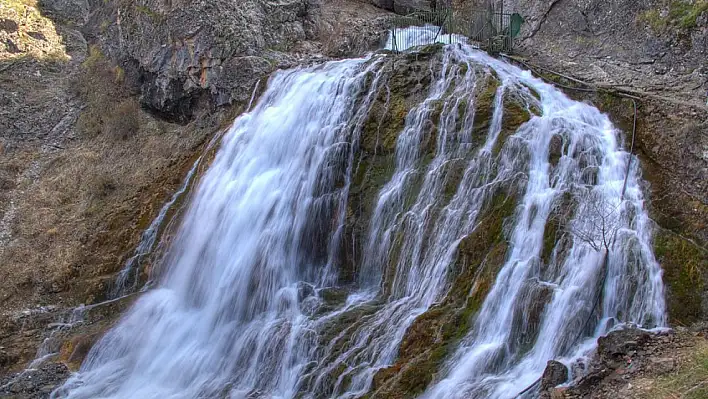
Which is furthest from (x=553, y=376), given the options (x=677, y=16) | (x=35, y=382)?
(x=677, y=16)

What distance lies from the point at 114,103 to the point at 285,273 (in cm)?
1059

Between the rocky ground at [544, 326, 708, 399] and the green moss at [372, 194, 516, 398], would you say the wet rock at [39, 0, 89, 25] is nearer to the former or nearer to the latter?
the green moss at [372, 194, 516, 398]

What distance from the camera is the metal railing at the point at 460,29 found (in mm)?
14988

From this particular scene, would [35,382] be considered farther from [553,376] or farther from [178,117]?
[178,117]

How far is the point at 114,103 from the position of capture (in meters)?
17.9

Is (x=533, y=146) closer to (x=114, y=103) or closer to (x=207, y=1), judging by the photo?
(x=207, y=1)

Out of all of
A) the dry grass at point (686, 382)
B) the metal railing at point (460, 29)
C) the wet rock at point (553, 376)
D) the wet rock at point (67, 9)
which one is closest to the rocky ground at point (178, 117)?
the dry grass at point (686, 382)

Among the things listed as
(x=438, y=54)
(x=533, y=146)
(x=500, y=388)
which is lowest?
(x=500, y=388)

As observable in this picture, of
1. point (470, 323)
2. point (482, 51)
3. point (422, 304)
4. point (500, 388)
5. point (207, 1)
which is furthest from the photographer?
point (207, 1)

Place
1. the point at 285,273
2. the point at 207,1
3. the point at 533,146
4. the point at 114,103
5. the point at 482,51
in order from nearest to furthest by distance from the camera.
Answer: the point at 533,146 < the point at 285,273 < the point at 482,51 < the point at 207,1 < the point at 114,103

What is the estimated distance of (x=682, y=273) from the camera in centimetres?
771

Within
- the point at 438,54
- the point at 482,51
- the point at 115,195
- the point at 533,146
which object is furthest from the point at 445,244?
the point at 115,195

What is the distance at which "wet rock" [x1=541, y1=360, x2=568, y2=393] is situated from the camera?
670cm

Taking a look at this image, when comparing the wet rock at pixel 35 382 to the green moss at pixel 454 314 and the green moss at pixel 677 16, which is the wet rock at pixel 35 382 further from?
the green moss at pixel 677 16
